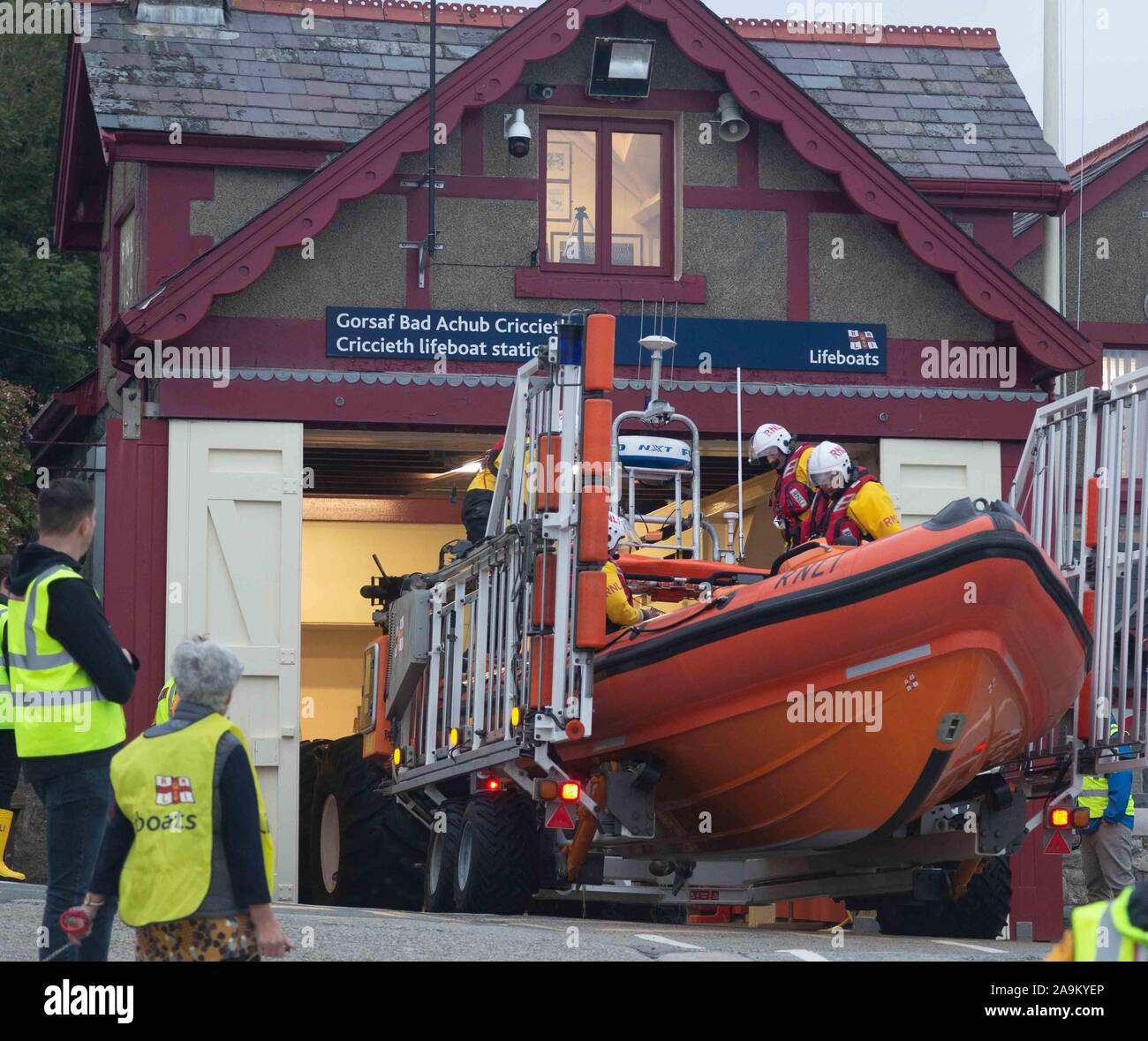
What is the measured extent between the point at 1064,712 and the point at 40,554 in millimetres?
5598

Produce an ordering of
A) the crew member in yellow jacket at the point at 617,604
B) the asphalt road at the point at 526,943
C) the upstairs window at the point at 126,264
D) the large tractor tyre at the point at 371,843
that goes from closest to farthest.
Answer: the asphalt road at the point at 526,943, the crew member in yellow jacket at the point at 617,604, the large tractor tyre at the point at 371,843, the upstairs window at the point at 126,264

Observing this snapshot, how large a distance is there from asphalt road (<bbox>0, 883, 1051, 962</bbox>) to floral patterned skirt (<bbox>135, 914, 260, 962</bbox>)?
1.62m

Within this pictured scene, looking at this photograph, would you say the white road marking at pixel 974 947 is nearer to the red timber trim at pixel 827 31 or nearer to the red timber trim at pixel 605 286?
the red timber trim at pixel 605 286

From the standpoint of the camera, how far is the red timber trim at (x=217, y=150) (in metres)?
15.6

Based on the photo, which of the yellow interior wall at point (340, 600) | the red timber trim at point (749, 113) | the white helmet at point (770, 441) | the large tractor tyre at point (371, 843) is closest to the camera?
Result: the white helmet at point (770, 441)

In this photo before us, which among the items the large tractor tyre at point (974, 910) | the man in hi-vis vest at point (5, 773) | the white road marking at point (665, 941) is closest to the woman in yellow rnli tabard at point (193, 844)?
the white road marking at point (665, 941)

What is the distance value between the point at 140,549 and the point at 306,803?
2.18 m

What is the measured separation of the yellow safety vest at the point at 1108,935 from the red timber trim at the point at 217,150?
12.5m

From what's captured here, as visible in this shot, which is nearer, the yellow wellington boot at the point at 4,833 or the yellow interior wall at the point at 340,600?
the yellow wellington boot at the point at 4,833

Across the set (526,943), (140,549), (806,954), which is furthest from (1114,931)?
(140,549)

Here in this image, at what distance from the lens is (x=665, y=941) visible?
880 centimetres

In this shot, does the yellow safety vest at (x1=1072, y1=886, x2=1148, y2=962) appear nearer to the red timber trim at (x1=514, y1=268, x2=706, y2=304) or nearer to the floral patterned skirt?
the floral patterned skirt

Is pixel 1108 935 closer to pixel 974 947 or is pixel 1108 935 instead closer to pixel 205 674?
pixel 205 674
